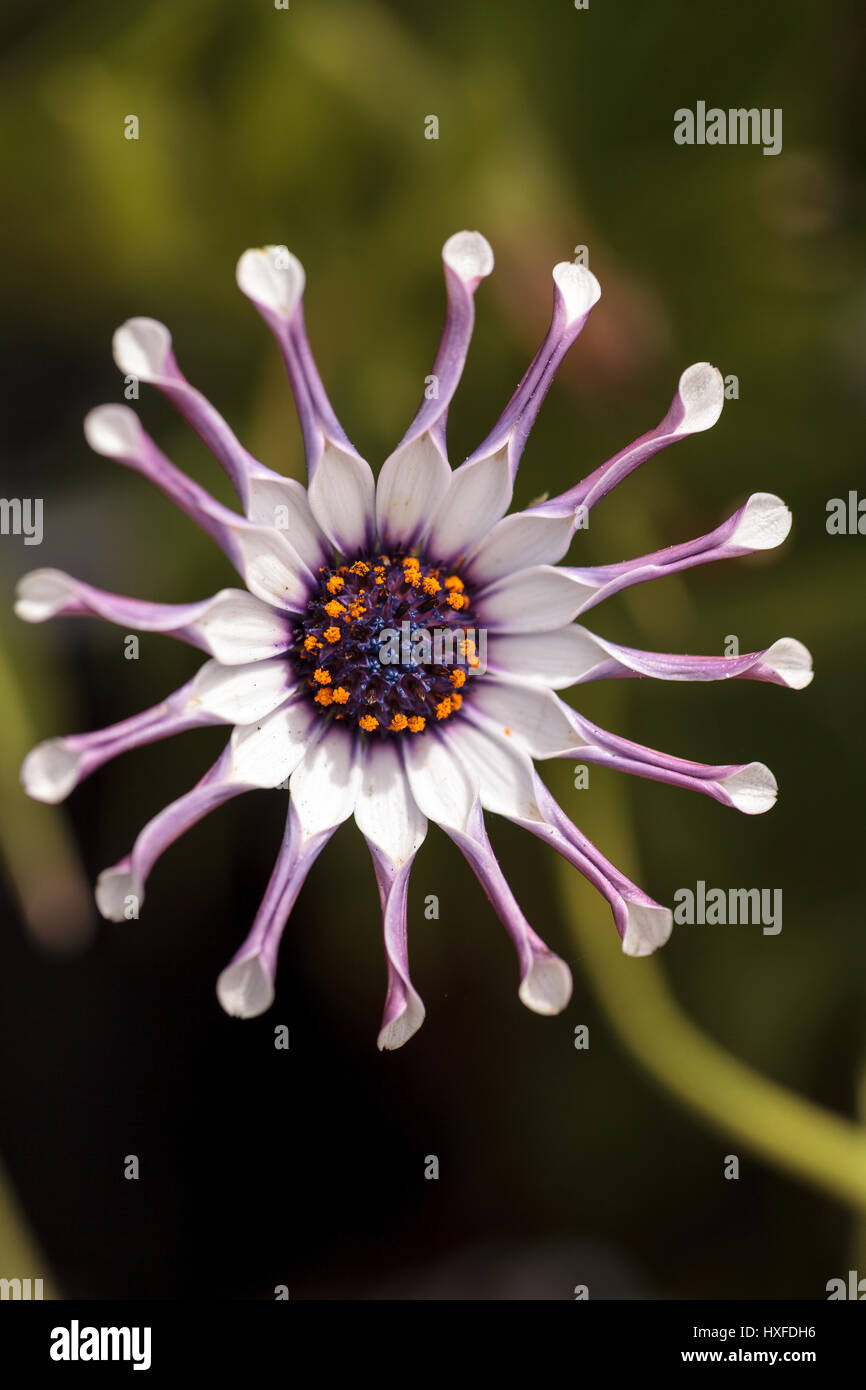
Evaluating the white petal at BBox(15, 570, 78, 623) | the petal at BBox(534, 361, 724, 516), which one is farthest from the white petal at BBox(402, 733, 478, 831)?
the white petal at BBox(15, 570, 78, 623)

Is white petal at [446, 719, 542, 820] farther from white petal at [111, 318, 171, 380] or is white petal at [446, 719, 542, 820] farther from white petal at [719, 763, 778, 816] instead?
white petal at [111, 318, 171, 380]

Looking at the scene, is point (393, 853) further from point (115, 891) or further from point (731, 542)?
point (731, 542)

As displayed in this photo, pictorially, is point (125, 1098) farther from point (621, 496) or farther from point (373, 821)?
point (621, 496)

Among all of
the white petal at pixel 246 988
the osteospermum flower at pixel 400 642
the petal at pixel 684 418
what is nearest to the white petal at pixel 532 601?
the osteospermum flower at pixel 400 642

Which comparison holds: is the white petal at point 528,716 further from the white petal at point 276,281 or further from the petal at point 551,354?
the white petal at point 276,281
